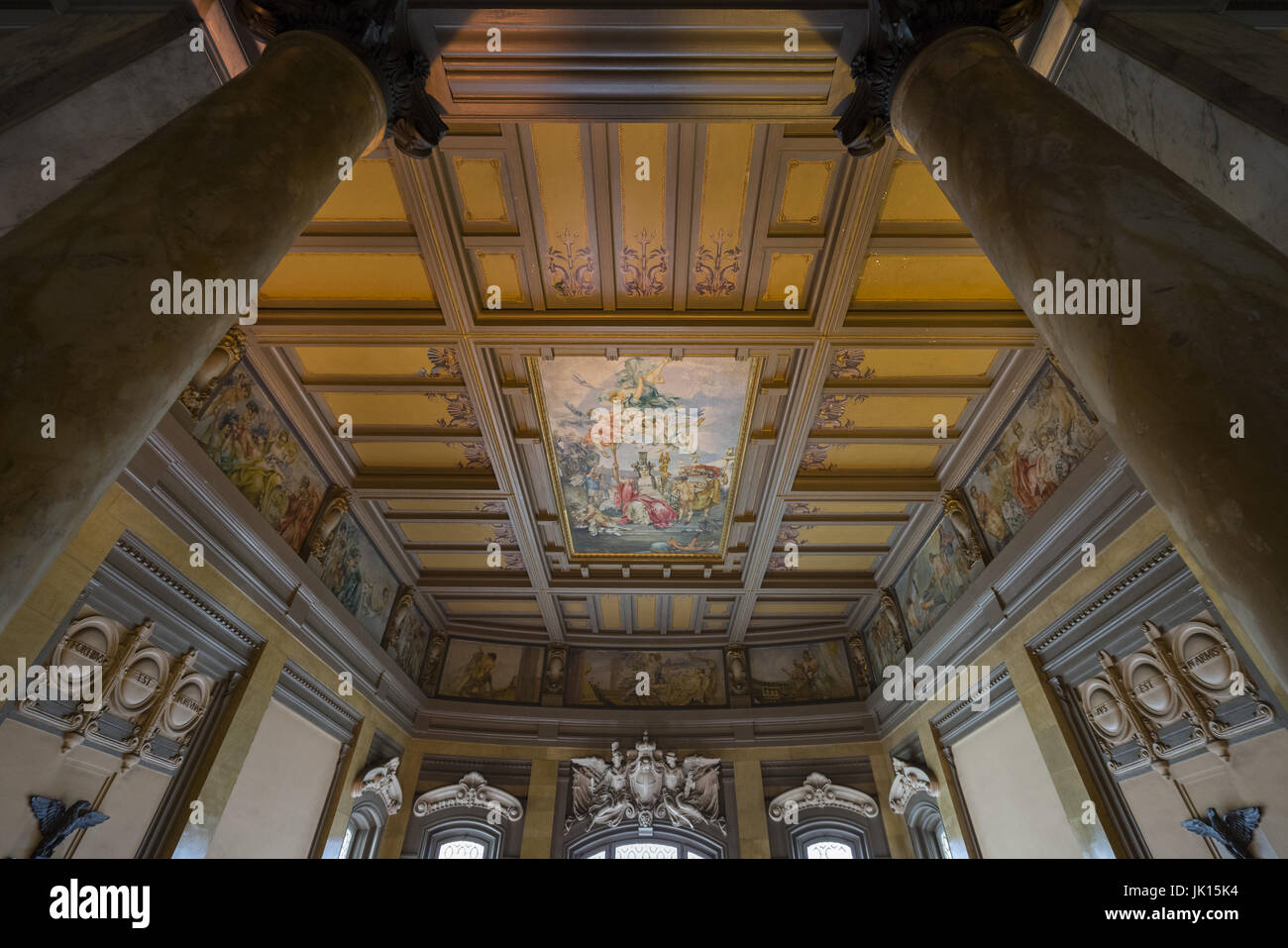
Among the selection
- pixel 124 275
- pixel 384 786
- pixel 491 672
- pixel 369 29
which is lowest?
pixel 124 275

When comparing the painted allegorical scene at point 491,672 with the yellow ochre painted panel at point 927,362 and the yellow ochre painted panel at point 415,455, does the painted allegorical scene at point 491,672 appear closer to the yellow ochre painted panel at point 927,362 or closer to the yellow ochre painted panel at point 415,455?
the yellow ochre painted panel at point 415,455

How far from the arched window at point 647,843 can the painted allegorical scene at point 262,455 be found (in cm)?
729

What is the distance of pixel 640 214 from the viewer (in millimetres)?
6055

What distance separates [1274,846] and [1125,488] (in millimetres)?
2809

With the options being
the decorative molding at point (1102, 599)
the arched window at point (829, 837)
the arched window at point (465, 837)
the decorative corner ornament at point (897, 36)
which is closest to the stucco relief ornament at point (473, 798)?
the arched window at point (465, 837)

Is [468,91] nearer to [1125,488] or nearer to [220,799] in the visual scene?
[1125,488]

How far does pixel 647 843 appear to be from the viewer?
1106 cm

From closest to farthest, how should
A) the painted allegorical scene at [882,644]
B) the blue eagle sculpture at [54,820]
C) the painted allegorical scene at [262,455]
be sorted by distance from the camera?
the blue eagle sculpture at [54,820] → the painted allegorical scene at [262,455] → the painted allegorical scene at [882,644]

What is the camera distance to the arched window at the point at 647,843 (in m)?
10.8

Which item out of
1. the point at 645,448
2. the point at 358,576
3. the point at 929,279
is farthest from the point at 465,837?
the point at 929,279

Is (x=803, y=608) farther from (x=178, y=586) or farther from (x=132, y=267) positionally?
(x=132, y=267)

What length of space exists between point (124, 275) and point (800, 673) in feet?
41.8

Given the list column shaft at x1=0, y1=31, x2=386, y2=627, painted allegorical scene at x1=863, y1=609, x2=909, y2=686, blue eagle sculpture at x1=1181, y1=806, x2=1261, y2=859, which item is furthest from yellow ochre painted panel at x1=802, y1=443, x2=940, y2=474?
column shaft at x1=0, y1=31, x2=386, y2=627
